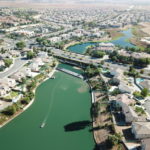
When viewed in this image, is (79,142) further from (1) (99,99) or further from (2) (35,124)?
(1) (99,99)

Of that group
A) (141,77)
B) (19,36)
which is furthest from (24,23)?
(141,77)

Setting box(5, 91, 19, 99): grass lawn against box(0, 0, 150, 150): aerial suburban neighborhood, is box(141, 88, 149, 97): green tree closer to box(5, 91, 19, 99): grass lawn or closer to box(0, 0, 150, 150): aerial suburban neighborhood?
box(0, 0, 150, 150): aerial suburban neighborhood

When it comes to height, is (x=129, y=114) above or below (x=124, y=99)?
above

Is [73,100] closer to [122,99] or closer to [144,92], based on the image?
[122,99]

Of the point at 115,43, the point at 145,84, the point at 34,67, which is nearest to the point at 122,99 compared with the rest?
the point at 145,84

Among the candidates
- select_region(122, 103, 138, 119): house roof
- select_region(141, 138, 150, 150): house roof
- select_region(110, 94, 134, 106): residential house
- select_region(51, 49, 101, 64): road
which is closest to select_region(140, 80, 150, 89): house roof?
select_region(110, 94, 134, 106): residential house

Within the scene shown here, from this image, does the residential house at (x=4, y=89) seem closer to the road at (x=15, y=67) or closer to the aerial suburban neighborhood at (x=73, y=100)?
the aerial suburban neighborhood at (x=73, y=100)
